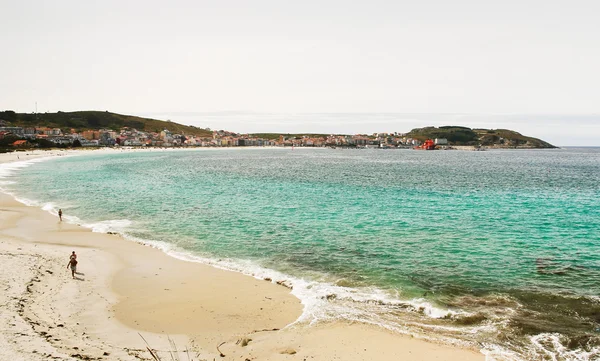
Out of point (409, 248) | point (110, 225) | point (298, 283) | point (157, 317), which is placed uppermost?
point (409, 248)

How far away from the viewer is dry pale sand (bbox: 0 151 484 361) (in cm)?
1174

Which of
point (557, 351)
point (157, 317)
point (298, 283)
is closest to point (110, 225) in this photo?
point (157, 317)

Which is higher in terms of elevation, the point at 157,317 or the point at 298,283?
the point at 298,283

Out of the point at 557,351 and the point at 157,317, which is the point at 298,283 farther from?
the point at 557,351

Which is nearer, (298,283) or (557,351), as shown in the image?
(557,351)

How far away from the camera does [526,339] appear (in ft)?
43.0

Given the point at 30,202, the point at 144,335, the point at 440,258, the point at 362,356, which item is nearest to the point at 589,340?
the point at 362,356

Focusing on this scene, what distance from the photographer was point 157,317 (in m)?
14.6

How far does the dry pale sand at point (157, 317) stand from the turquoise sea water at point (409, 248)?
1299 mm

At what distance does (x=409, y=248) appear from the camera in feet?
80.3

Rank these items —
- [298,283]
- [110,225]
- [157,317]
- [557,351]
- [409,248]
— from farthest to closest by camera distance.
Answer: [110,225]
[409,248]
[298,283]
[157,317]
[557,351]

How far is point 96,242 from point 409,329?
20576 millimetres

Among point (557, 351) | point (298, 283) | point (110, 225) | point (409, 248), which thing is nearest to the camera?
point (557, 351)

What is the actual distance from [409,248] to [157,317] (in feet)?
50.8
